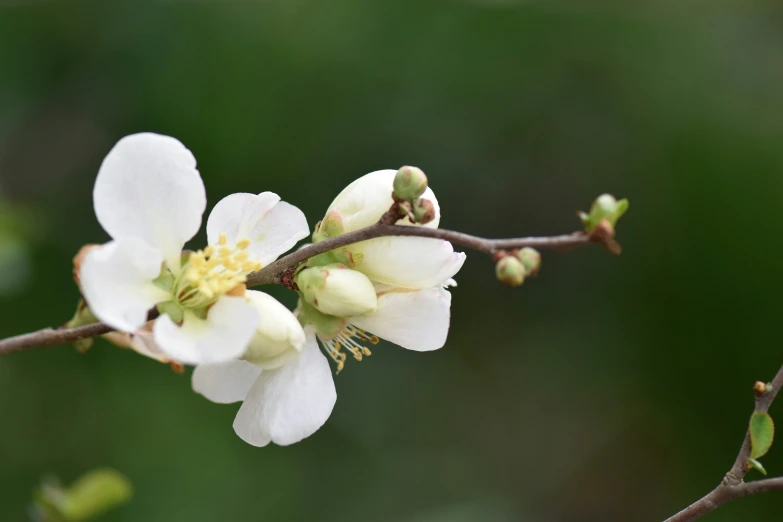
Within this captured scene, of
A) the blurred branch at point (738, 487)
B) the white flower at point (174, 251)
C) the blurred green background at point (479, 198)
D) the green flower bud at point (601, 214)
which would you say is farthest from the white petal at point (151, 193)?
the blurred green background at point (479, 198)

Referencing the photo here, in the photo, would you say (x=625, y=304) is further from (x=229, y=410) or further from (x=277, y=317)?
(x=277, y=317)

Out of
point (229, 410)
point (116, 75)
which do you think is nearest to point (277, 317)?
point (229, 410)

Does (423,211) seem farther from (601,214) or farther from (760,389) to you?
(760,389)

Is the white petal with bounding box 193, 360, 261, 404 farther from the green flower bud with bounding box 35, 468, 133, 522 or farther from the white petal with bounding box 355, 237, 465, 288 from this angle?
the green flower bud with bounding box 35, 468, 133, 522

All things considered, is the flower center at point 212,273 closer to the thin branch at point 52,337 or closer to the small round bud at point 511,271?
the thin branch at point 52,337

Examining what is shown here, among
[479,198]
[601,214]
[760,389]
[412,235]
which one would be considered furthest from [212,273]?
[479,198]

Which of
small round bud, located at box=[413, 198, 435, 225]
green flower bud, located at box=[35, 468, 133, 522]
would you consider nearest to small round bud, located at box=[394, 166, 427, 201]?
small round bud, located at box=[413, 198, 435, 225]
